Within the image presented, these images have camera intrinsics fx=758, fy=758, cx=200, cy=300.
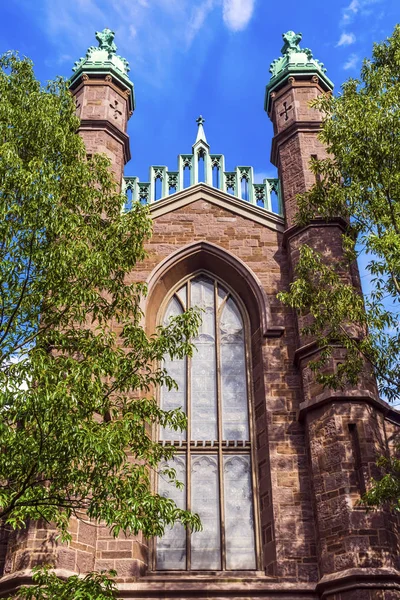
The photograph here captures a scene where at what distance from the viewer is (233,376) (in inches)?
522

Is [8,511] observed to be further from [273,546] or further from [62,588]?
[273,546]

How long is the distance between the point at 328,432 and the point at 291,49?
33.9 feet

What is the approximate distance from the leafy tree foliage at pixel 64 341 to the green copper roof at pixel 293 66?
719 cm

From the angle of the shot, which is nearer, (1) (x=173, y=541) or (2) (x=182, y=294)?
(1) (x=173, y=541)

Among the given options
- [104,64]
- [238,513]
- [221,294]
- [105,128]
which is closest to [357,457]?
[238,513]

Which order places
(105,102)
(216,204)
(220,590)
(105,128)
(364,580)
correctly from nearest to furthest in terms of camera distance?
(364,580) < (220,590) < (216,204) < (105,128) < (105,102)

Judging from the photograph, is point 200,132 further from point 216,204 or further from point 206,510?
point 206,510

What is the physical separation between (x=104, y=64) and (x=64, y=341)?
988 cm

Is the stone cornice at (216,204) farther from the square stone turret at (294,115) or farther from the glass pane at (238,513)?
the glass pane at (238,513)

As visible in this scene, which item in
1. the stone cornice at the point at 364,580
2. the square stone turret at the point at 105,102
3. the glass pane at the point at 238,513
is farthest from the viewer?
the square stone turret at the point at 105,102

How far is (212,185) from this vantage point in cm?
1575

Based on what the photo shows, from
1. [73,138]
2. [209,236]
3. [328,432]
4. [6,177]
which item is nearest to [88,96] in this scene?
[209,236]

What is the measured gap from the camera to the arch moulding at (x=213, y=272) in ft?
45.1

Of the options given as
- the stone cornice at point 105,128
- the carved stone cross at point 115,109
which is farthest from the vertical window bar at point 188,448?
the carved stone cross at point 115,109
